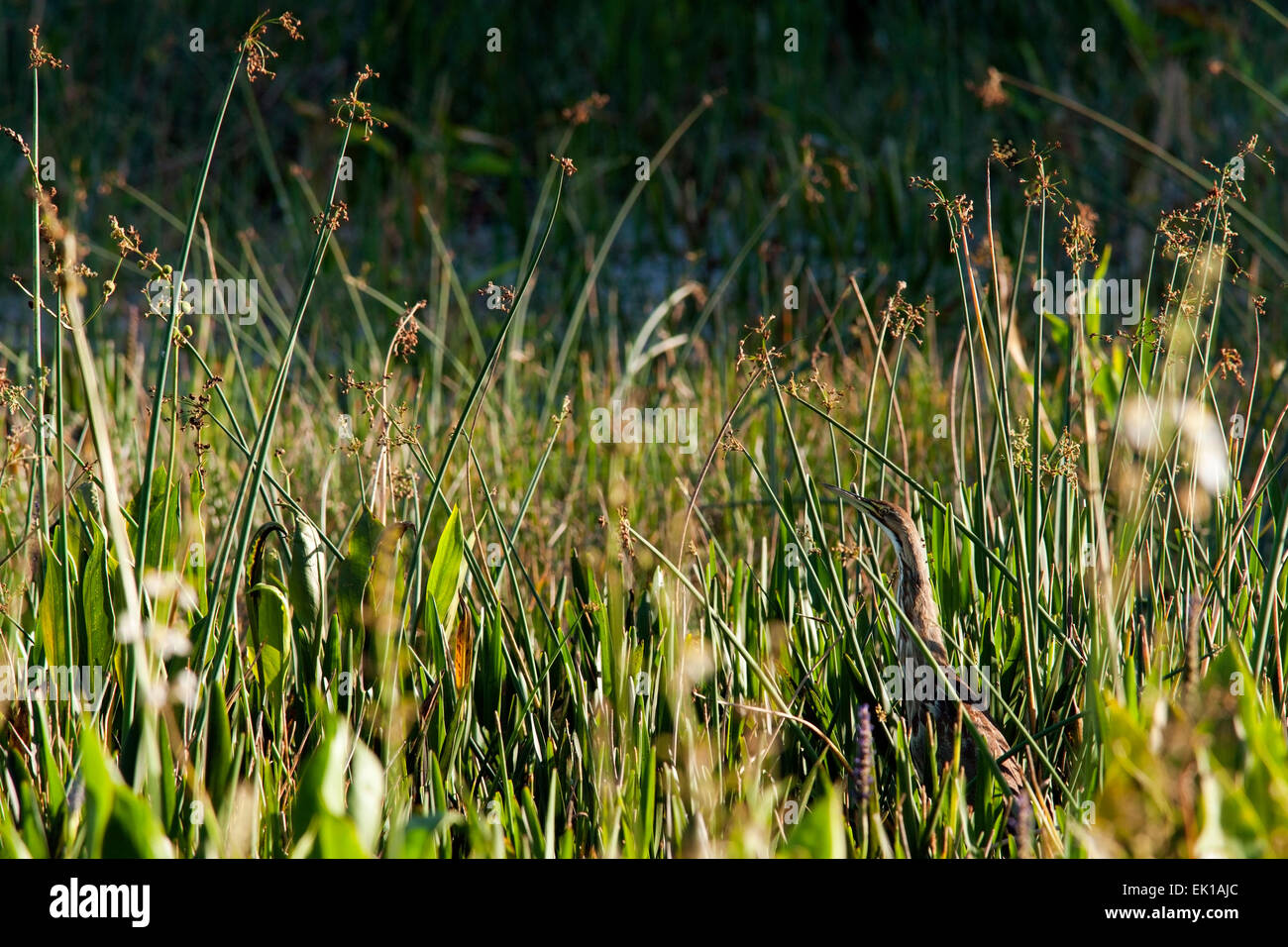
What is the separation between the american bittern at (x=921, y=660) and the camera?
143 cm

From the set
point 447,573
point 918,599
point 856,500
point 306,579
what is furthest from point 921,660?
point 306,579

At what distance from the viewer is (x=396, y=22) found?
22.1 feet

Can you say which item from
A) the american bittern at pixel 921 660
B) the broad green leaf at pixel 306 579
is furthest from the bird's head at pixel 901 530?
the broad green leaf at pixel 306 579

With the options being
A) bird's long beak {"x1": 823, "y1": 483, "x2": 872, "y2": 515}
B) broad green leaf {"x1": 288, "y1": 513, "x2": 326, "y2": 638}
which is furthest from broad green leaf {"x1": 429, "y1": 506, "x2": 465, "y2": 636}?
bird's long beak {"x1": 823, "y1": 483, "x2": 872, "y2": 515}

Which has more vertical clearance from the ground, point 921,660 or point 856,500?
point 856,500

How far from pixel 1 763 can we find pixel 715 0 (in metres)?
6.34

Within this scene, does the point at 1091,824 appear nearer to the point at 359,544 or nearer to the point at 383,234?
the point at 359,544

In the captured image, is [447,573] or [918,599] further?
A: [447,573]

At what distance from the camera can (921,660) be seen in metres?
1.52

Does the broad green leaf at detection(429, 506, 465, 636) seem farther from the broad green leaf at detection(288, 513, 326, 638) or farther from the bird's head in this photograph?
the bird's head

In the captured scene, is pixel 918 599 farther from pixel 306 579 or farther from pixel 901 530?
pixel 306 579

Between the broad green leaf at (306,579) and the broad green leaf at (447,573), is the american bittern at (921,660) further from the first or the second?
the broad green leaf at (306,579)

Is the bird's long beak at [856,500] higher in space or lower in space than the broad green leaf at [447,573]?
higher

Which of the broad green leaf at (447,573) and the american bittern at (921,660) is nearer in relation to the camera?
the american bittern at (921,660)
